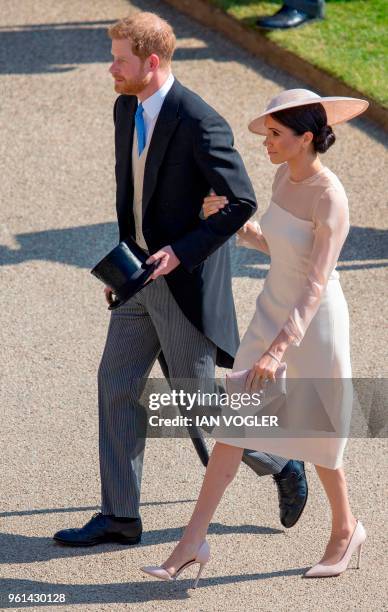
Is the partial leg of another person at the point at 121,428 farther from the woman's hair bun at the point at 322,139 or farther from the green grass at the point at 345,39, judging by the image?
the green grass at the point at 345,39

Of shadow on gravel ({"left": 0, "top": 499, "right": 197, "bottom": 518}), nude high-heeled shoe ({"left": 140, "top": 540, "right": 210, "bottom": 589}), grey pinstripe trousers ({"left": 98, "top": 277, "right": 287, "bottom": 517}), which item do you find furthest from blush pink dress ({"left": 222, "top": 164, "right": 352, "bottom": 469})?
shadow on gravel ({"left": 0, "top": 499, "right": 197, "bottom": 518})

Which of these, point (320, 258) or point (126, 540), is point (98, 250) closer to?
point (126, 540)

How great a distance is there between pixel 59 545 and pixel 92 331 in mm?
1691

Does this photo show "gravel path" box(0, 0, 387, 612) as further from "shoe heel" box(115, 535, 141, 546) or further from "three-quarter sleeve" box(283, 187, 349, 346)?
"three-quarter sleeve" box(283, 187, 349, 346)

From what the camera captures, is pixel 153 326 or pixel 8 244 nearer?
pixel 153 326

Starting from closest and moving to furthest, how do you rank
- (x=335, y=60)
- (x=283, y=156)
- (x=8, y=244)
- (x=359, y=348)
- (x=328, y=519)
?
(x=283, y=156), (x=328, y=519), (x=359, y=348), (x=8, y=244), (x=335, y=60)

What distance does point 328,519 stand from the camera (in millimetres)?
5375

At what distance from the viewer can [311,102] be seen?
15.1 feet

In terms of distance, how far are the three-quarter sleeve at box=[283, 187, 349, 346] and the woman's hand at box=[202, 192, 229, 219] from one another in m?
0.39

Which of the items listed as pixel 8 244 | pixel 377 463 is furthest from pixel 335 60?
pixel 377 463

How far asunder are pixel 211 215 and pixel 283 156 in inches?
13.9

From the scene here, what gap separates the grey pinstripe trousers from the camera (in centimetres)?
514

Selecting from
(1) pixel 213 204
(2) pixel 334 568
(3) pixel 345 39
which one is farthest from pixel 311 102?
(3) pixel 345 39

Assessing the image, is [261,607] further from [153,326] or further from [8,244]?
[8,244]
